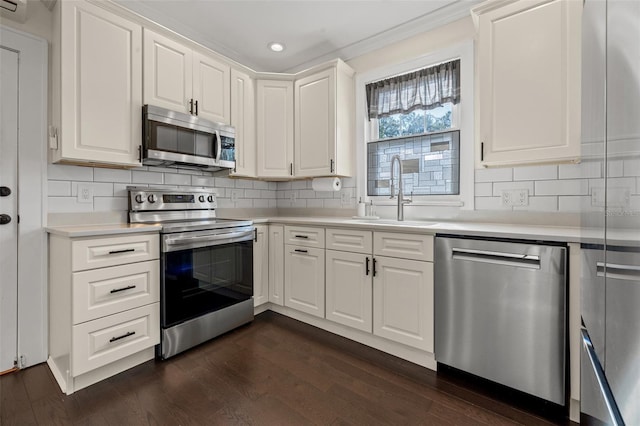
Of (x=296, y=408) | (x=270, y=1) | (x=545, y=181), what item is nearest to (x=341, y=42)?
(x=270, y=1)

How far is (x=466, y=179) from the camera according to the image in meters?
2.31

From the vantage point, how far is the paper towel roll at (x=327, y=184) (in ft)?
9.72

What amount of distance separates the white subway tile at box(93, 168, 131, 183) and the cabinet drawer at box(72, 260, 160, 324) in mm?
820

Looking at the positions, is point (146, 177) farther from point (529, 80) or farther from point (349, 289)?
point (529, 80)

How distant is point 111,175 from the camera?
2.26 m

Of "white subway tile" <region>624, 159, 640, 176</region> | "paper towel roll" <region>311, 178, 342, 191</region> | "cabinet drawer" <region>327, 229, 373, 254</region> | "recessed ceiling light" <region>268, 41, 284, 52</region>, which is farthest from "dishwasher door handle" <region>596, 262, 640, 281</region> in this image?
"recessed ceiling light" <region>268, 41, 284, 52</region>

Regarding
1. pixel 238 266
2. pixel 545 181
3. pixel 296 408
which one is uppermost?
pixel 545 181

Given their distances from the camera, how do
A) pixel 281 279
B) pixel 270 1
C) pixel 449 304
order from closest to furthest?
pixel 449 304 < pixel 270 1 < pixel 281 279

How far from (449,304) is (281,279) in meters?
1.52

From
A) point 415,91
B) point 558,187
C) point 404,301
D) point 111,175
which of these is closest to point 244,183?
point 111,175

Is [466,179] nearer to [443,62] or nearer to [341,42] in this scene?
[443,62]

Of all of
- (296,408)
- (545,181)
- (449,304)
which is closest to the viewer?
(296,408)

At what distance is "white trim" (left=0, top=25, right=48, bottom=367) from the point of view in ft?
6.15

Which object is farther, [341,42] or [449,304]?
[341,42]
